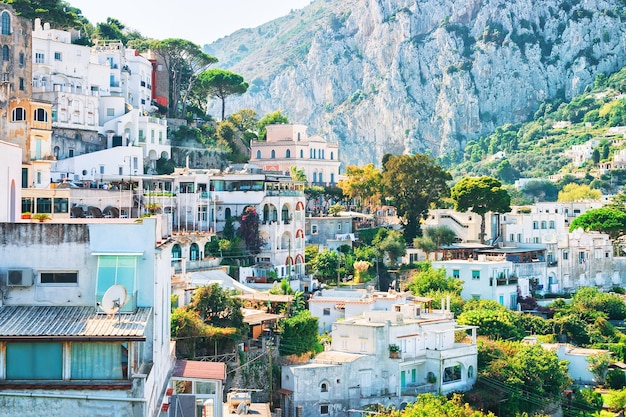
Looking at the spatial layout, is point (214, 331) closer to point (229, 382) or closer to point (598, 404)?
point (229, 382)

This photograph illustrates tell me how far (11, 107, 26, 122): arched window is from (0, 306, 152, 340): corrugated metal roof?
32.4 metres

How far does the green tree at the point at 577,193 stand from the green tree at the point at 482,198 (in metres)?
44.4

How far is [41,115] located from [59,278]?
35812 mm

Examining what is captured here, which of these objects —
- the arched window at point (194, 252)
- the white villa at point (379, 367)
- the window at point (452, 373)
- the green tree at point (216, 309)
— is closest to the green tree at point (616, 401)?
the white villa at point (379, 367)

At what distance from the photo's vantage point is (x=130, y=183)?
212ft

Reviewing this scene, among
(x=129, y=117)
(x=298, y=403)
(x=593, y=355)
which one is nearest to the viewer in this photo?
(x=298, y=403)

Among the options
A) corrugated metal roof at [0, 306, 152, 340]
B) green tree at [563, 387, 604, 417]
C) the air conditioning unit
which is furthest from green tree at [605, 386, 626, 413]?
the air conditioning unit

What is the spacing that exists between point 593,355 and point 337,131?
13064 cm

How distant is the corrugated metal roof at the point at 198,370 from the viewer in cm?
2606

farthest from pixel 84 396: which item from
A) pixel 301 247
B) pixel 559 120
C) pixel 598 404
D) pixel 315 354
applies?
pixel 559 120

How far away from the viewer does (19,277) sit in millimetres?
20922

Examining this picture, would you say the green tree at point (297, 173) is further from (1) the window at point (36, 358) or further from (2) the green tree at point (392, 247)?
(1) the window at point (36, 358)

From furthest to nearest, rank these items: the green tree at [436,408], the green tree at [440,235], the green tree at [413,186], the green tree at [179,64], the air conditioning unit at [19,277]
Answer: the green tree at [179,64]
the green tree at [413,186]
the green tree at [440,235]
the green tree at [436,408]
the air conditioning unit at [19,277]

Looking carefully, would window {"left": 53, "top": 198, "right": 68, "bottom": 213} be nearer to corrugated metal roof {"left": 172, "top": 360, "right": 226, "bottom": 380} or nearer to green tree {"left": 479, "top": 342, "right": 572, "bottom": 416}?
corrugated metal roof {"left": 172, "top": 360, "right": 226, "bottom": 380}
